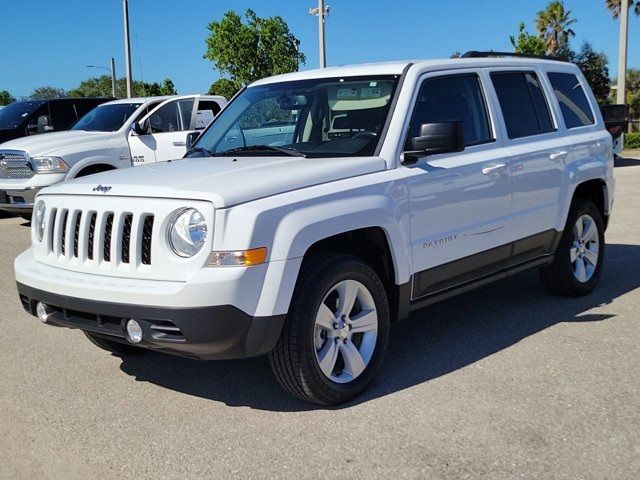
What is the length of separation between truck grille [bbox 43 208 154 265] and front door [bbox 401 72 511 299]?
1.58 meters

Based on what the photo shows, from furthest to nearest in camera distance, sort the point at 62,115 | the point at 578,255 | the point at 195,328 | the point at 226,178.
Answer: the point at 62,115
the point at 578,255
the point at 226,178
the point at 195,328

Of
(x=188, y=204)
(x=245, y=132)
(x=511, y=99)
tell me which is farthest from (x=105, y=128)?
(x=188, y=204)

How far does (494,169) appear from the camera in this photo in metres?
4.89

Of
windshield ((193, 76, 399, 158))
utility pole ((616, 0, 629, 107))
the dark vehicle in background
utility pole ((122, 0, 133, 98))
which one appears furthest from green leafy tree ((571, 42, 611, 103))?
windshield ((193, 76, 399, 158))

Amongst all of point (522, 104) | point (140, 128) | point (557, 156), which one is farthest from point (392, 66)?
point (140, 128)

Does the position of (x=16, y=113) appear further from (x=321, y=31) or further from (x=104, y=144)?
(x=321, y=31)

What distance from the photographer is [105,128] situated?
11.2 meters

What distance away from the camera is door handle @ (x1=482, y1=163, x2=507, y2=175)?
15.8ft

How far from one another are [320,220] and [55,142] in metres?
7.84

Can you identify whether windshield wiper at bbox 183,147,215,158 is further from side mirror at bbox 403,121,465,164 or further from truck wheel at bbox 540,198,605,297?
truck wheel at bbox 540,198,605,297

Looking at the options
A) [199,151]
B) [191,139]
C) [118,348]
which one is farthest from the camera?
[191,139]

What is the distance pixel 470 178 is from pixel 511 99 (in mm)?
1037

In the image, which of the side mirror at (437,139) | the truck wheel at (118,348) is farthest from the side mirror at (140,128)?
the side mirror at (437,139)

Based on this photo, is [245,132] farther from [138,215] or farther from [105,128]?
[105,128]
